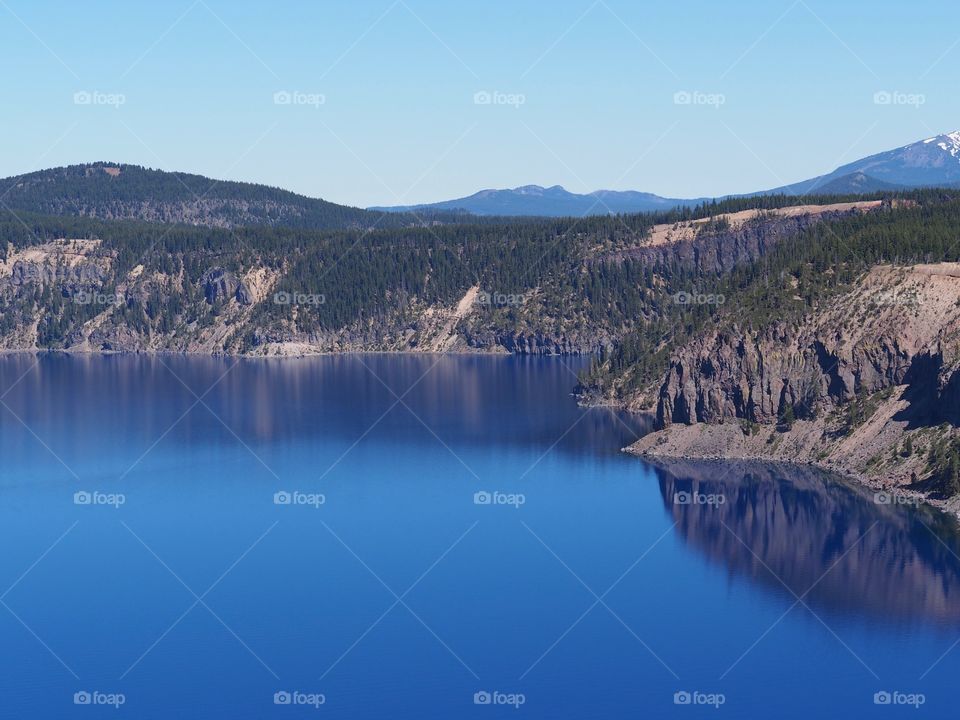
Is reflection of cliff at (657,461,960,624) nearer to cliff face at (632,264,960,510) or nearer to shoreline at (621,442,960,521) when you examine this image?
shoreline at (621,442,960,521)

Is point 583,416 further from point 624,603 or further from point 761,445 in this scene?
point 624,603

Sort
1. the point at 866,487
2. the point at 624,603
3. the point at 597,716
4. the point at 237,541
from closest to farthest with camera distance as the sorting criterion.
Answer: the point at 597,716, the point at 624,603, the point at 237,541, the point at 866,487

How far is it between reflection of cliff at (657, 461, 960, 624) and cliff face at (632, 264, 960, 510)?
16.6 ft

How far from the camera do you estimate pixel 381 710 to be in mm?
73562

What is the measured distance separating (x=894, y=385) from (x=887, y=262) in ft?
57.6

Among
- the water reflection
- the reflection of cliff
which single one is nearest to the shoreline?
the reflection of cliff

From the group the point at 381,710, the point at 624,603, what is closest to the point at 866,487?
the point at 624,603

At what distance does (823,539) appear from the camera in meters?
106

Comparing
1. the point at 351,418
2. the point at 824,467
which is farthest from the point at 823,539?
the point at 351,418

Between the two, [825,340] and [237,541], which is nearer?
[237,541]

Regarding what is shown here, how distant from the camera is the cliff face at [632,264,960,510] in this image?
4924 inches

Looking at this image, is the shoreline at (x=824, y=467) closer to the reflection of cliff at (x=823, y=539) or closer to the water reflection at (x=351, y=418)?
the reflection of cliff at (x=823, y=539)

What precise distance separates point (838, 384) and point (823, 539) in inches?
1188

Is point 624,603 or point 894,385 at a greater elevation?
point 894,385
